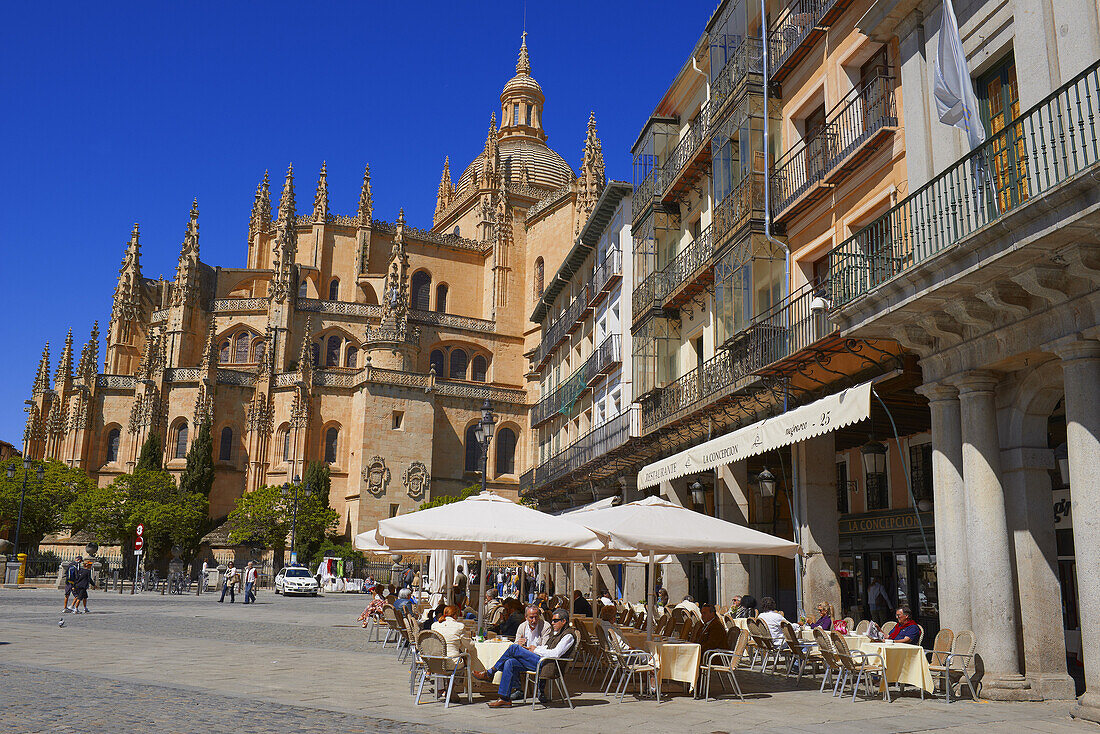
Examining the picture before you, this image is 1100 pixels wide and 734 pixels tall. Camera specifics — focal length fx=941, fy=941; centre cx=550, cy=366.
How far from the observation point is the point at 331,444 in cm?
6094

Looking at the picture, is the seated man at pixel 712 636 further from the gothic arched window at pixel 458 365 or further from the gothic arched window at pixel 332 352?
the gothic arched window at pixel 332 352

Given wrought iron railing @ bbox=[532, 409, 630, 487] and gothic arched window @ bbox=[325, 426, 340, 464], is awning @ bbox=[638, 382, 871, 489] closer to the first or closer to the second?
wrought iron railing @ bbox=[532, 409, 630, 487]

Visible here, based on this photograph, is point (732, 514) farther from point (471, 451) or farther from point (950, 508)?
point (471, 451)

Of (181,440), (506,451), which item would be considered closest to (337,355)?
(181,440)

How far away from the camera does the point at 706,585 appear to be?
26.0m

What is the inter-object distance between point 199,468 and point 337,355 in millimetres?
13017

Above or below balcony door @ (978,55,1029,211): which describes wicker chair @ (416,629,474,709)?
below

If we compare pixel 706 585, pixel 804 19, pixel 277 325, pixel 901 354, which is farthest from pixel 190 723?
pixel 277 325

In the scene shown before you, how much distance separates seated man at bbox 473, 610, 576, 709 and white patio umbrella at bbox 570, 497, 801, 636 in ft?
4.02

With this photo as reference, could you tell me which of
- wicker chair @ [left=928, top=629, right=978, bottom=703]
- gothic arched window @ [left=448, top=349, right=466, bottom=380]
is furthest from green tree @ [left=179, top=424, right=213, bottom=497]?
wicker chair @ [left=928, top=629, right=978, bottom=703]

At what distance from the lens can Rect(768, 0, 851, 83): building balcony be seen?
50.2 feet

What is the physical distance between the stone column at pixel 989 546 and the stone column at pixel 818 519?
4483 mm

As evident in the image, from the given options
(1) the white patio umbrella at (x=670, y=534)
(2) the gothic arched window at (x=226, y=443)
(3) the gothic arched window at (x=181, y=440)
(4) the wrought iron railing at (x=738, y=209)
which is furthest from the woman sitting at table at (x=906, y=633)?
(3) the gothic arched window at (x=181, y=440)

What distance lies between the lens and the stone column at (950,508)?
10.9m
